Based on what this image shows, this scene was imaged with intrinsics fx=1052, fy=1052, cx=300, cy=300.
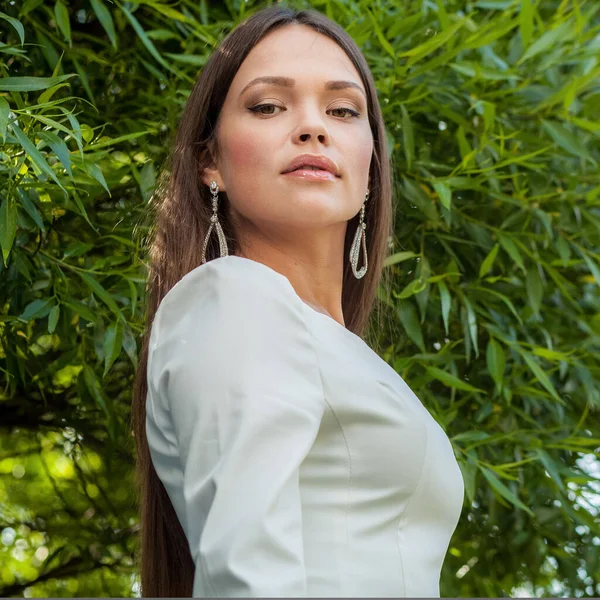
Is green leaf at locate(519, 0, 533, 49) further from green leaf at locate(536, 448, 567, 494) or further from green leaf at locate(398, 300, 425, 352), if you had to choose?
green leaf at locate(536, 448, 567, 494)

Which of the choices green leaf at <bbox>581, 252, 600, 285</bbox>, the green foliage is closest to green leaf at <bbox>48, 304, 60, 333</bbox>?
the green foliage

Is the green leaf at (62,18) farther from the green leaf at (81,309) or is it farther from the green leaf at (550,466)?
the green leaf at (550,466)

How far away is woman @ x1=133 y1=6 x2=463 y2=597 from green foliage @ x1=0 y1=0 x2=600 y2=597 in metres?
0.34

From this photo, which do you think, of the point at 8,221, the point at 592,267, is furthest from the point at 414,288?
the point at 8,221

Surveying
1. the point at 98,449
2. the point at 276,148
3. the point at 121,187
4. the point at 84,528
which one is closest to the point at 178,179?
the point at 276,148

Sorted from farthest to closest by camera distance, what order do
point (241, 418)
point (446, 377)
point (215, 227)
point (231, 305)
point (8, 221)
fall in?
point (446, 377) → point (8, 221) → point (215, 227) → point (231, 305) → point (241, 418)

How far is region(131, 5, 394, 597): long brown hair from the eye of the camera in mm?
1218

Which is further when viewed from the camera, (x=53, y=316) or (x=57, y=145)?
(x=53, y=316)

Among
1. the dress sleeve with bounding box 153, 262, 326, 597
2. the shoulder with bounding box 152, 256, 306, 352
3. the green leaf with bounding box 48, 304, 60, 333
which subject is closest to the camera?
the dress sleeve with bounding box 153, 262, 326, 597

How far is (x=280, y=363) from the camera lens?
3.05 feet

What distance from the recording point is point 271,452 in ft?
2.82

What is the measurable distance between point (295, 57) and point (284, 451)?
565 mm

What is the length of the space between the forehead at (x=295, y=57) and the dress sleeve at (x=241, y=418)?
325 millimetres

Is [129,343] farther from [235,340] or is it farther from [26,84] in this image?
[235,340]
